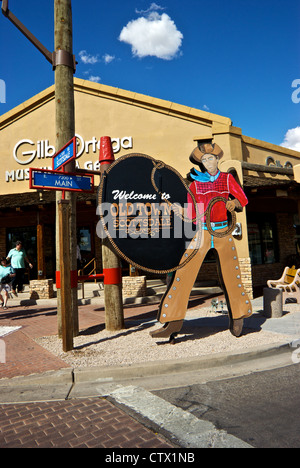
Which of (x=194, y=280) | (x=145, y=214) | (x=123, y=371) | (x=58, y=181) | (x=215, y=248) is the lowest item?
(x=123, y=371)

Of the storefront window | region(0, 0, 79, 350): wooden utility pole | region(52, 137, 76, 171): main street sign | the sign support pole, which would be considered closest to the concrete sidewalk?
the sign support pole

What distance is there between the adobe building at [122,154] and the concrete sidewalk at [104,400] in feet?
24.7

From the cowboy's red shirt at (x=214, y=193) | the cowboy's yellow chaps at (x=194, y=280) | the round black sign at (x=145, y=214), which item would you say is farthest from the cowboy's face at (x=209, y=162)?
the cowboy's yellow chaps at (x=194, y=280)

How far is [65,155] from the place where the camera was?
5.34 m

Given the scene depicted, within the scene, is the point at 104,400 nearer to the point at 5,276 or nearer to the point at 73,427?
the point at 73,427

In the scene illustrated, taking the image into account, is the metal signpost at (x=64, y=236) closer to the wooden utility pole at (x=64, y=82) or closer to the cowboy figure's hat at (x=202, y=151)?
the wooden utility pole at (x=64, y=82)

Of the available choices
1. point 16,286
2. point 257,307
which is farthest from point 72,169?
point 16,286

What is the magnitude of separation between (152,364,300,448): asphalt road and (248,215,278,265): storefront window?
10.7 meters

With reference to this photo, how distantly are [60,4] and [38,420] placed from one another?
283 inches

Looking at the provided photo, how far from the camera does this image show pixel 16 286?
1162cm

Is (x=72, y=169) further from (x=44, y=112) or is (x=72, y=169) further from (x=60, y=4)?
(x=44, y=112)

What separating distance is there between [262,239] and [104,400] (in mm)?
13047

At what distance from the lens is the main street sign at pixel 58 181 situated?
5.08 meters

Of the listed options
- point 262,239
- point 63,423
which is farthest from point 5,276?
point 262,239
